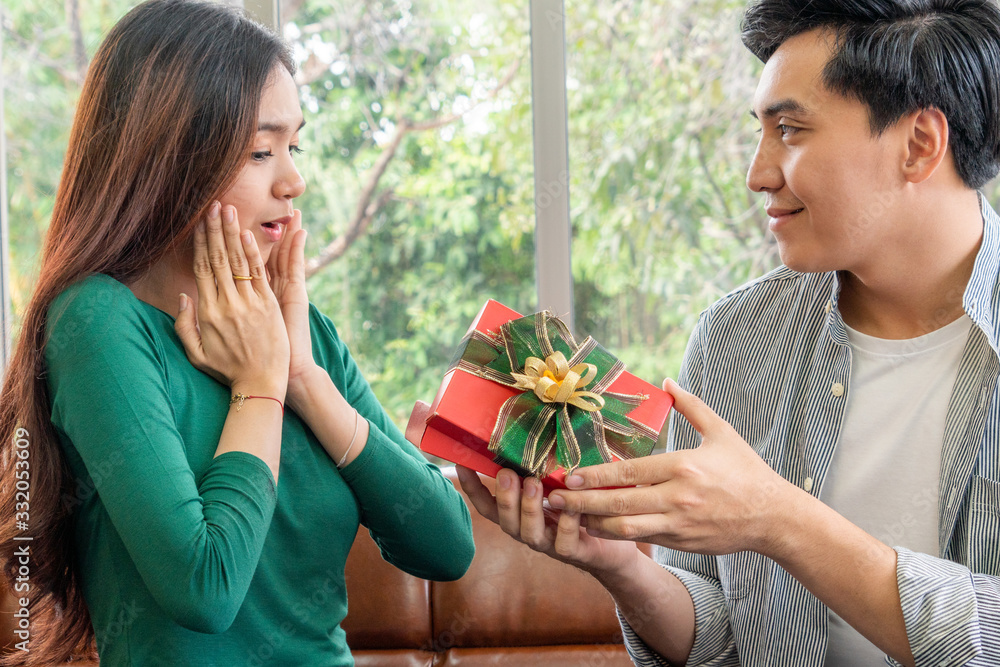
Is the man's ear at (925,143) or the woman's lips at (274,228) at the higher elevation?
the man's ear at (925,143)

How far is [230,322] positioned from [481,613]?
4.12ft

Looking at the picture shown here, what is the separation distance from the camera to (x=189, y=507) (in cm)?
102

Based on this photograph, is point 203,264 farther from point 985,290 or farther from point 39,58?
point 39,58

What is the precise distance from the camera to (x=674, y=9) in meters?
2.48

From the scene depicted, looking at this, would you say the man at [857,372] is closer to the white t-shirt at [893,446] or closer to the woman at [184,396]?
the white t-shirt at [893,446]

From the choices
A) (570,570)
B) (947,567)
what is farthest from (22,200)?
(947,567)

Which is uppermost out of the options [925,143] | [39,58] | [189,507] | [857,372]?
[925,143]

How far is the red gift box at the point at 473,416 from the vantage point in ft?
3.42

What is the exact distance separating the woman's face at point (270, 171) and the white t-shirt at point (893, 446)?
1015 mm

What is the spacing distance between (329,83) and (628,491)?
1.94 m

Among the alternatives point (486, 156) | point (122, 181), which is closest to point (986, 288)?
point (122, 181)

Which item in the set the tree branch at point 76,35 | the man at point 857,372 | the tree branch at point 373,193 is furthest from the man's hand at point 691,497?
the tree branch at point 76,35

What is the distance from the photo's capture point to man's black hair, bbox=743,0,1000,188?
4.02ft

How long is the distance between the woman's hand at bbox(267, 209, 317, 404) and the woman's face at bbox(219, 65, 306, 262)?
1.7 inches
